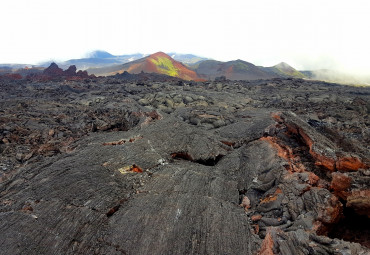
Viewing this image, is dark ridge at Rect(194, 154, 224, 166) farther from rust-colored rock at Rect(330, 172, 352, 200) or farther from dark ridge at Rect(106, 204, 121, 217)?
rust-colored rock at Rect(330, 172, 352, 200)

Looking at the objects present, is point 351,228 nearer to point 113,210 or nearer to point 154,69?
point 113,210

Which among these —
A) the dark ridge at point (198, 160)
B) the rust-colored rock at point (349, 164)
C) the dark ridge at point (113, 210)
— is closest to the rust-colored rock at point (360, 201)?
the rust-colored rock at point (349, 164)

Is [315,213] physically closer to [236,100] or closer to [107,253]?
[107,253]

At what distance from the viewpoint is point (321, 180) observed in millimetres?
8203

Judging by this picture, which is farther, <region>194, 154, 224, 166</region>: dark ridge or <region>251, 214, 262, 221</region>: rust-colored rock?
<region>194, 154, 224, 166</region>: dark ridge

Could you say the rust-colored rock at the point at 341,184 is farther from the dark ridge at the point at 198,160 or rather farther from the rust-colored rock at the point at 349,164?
the dark ridge at the point at 198,160

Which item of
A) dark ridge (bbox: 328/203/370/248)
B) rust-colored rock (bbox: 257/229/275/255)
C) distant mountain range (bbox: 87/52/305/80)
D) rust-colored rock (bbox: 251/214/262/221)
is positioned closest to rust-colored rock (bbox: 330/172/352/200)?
dark ridge (bbox: 328/203/370/248)

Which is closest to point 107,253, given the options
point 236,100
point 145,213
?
point 145,213

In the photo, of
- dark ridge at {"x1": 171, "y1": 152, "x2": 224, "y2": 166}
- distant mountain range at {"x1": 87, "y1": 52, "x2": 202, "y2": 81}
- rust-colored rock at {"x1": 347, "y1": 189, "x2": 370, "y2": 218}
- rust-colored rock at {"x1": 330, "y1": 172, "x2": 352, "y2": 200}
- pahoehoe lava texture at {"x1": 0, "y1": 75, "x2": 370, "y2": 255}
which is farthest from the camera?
distant mountain range at {"x1": 87, "y1": 52, "x2": 202, "y2": 81}

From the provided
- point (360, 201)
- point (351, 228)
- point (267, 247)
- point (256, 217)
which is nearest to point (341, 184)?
point (360, 201)

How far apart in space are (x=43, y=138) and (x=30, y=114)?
857cm

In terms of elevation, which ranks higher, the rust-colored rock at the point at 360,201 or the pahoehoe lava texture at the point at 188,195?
the rust-colored rock at the point at 360,201

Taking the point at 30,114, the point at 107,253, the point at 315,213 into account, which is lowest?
the point at 30,114

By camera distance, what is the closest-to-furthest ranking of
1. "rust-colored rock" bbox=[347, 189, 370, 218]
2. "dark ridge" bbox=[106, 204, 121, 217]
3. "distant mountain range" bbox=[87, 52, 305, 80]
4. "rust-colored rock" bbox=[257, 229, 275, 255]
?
"rust-colored rock" bbox=[257, 229, 275, 255]
"rust-colored rock" bbox=[347, 189, 370, 218]
"dark ridge" bbox=[106, 204, 121, 217]
"distant mountain range" bbox=[87, 52, 305, 80]
